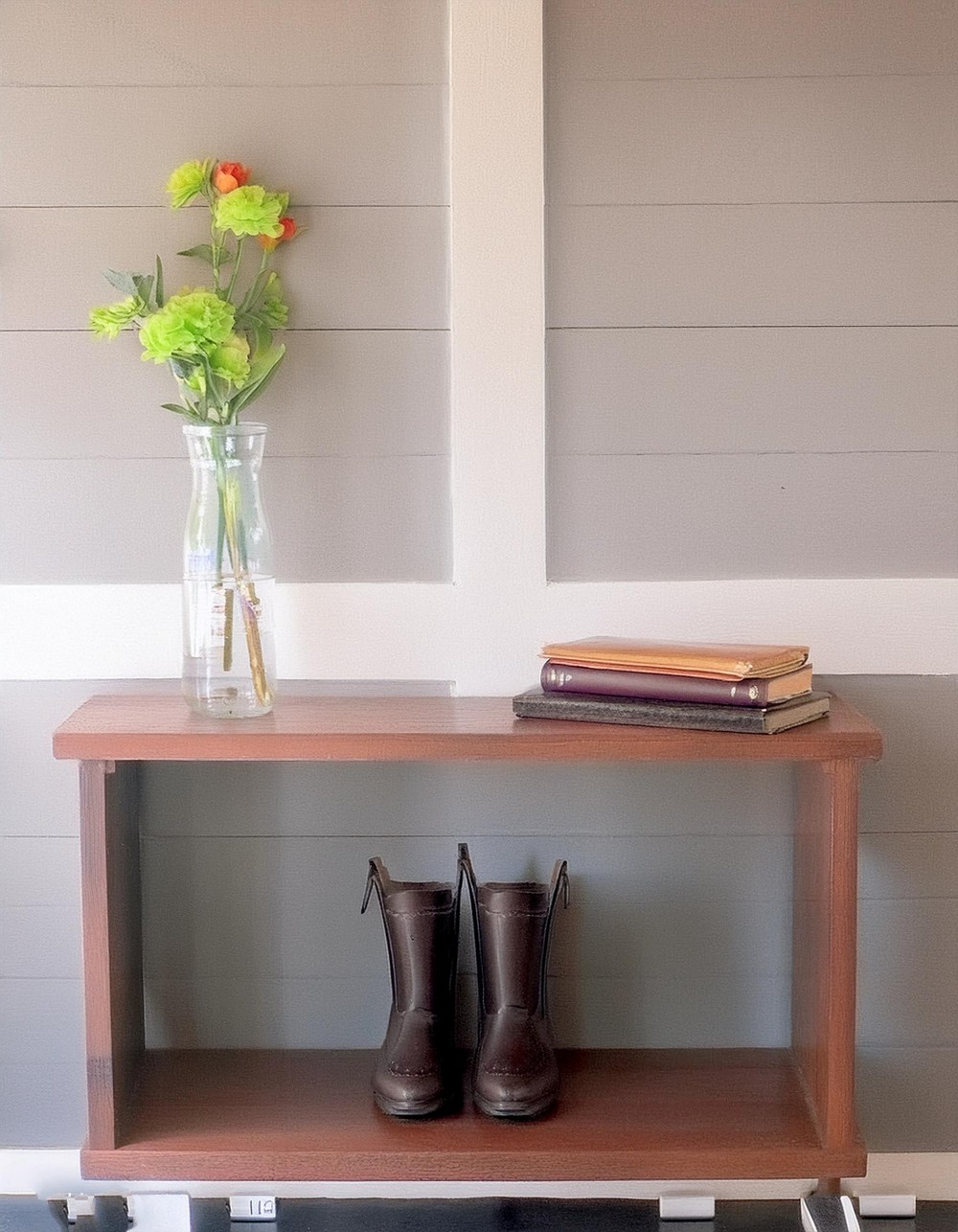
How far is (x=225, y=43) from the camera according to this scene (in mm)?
1439

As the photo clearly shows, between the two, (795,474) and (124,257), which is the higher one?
(124,257)

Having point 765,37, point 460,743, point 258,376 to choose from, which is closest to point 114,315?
point 258,376

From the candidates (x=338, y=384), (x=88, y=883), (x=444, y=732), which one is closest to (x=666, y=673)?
(x=444, y=732)

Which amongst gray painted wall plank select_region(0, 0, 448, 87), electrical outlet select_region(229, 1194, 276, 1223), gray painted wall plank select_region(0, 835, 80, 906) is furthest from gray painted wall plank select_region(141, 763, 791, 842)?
gray painted wall plank select_region(0, 0, 448, 87)

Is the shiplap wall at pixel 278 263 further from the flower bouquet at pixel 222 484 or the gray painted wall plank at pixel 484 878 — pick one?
the gray painted wall plank at pixel 484 878

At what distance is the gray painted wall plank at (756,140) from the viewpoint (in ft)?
4.73

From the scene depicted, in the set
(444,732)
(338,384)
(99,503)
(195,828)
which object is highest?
(338,384)

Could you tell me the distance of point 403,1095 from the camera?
4.39 ft

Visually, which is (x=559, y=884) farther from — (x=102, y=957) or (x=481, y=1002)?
(x=102, y=957)

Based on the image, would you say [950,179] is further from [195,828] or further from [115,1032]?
[115,1032]

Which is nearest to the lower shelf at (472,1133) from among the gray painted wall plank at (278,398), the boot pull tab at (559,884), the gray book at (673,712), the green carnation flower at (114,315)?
the boot pull tab at (559,884)

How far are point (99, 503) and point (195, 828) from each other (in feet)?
1.34

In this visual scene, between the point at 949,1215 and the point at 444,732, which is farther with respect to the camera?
the point at 949,1215

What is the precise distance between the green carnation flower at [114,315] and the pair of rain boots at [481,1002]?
0.67 meters
